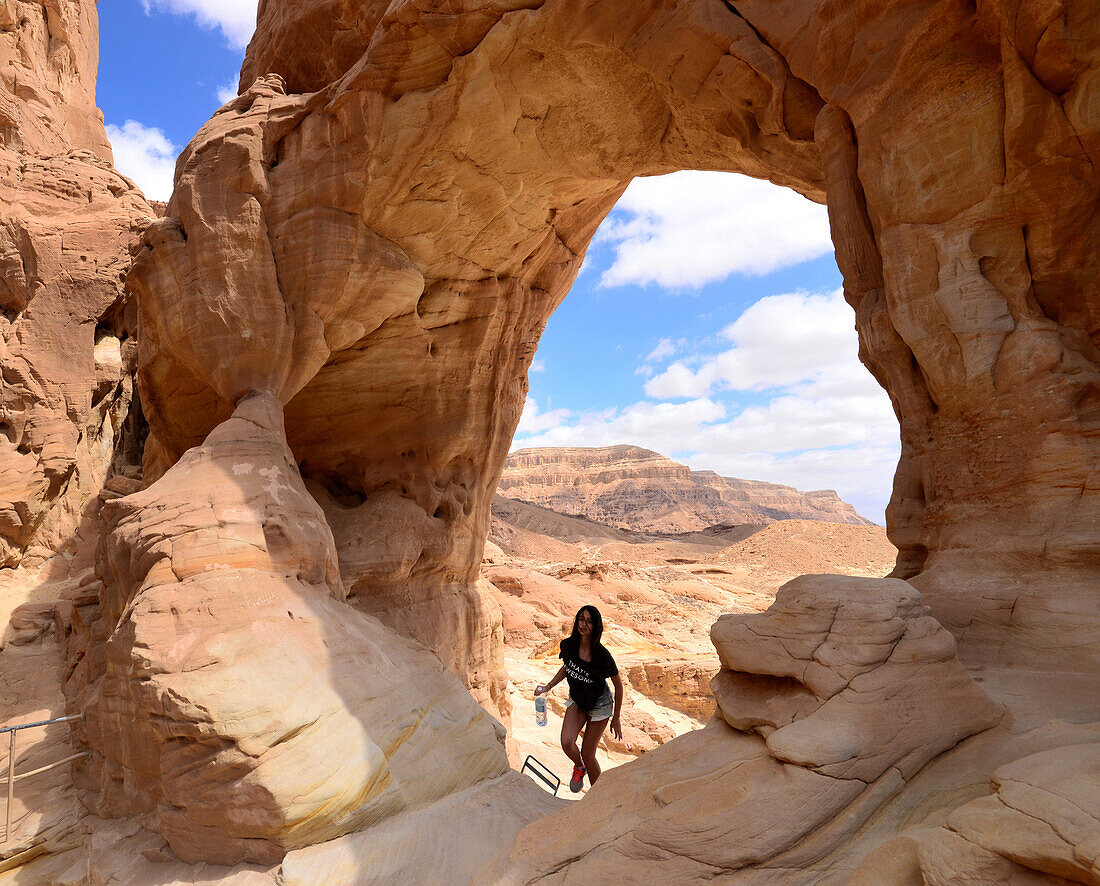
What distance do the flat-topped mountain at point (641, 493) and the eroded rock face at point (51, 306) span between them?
50.1 metres

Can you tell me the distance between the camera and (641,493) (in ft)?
231

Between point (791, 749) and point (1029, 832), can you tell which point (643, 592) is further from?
point (1029, 832)

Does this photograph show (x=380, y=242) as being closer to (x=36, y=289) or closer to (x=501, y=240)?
(x=501, y=240)

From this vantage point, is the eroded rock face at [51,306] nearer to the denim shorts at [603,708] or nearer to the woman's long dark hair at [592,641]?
the woman's long dark hair at [592,641]

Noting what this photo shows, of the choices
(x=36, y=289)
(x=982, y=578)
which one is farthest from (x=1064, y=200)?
(x=36, y=289)

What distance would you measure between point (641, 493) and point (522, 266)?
6306cm

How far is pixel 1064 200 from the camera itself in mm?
3684

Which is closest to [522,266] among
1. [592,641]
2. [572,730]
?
[592,641]

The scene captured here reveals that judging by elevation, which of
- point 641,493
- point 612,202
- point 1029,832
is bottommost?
point 641,493

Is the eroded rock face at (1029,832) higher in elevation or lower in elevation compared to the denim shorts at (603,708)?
higher

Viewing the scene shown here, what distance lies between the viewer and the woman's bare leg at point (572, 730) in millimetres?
4883

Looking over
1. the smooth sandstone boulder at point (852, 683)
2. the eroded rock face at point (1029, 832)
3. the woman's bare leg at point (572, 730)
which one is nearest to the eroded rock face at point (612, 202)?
the smooth sandstone boulder at point (852, 683)

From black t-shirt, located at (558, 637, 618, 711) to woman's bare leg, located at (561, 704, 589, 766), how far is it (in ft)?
0.28

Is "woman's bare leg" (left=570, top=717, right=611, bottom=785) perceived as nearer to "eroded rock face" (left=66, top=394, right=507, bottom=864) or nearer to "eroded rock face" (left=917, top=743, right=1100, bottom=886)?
"eroded rock face" (left=66, top=394, right=507, bottom=864)
